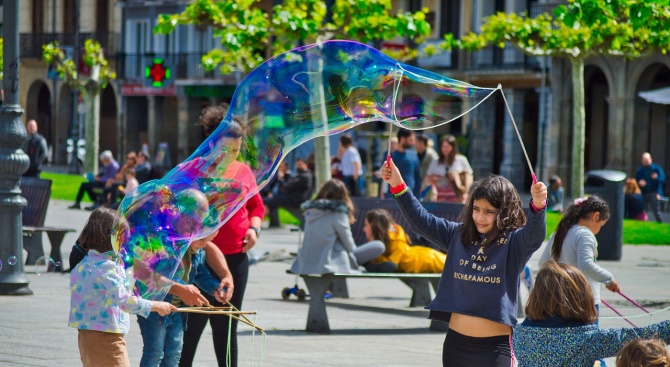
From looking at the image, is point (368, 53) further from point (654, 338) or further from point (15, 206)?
point (15, 206)

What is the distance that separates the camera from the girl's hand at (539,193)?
505 cm

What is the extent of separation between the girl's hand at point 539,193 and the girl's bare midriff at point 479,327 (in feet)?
1.94

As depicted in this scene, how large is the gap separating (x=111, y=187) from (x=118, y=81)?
30.6 meters

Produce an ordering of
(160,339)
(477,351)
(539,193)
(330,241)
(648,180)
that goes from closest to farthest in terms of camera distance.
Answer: (539,193), (477,351), (160,339), (330,241), (648,180)

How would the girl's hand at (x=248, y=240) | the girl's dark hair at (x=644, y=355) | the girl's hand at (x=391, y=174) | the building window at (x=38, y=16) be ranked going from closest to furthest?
the girl's dark hair at (x=644, y=355) < the girl's hand at (x=391, y=174) < the girl's hand at (x=248, y=240) < the building window at (x=38, y=16)

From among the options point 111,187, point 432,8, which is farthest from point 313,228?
point 432,8

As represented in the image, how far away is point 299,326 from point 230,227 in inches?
127

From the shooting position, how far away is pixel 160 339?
6.57 meters

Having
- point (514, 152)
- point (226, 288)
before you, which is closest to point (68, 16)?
point (514, 152)

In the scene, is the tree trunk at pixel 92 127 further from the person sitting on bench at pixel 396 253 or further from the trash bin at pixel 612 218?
the person sitting on bench at pixel 396 253

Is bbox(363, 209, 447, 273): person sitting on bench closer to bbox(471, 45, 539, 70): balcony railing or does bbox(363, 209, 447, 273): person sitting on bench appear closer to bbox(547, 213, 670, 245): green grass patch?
bbox(547, 213, 670, 245): green grass patch

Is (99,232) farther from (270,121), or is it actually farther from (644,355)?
(644,355)

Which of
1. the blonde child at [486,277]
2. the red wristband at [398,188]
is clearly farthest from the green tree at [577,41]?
the blonde child at [486,277]

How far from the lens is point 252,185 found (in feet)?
22.7
